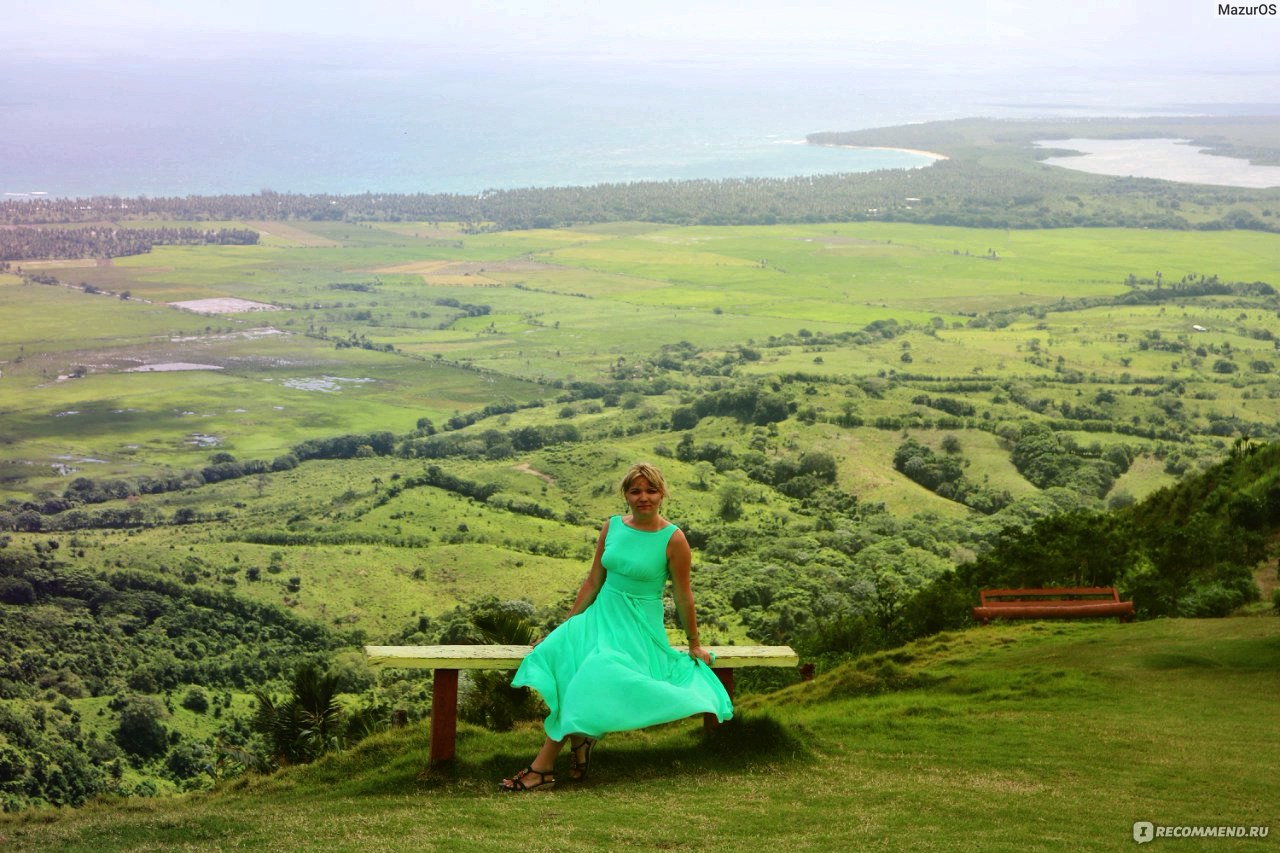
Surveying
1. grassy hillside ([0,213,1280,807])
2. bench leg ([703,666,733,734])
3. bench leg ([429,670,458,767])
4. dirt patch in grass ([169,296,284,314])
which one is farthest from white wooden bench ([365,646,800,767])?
dirt patch in grass ([169,296,284,314])

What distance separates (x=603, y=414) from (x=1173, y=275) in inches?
2853

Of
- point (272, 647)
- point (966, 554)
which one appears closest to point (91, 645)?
point (272, 647)

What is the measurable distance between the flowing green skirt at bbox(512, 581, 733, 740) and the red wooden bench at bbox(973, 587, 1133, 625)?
8.41m

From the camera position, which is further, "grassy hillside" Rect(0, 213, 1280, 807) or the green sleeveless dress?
"grassy hillside" Rect(0, 213, 1280, 807)

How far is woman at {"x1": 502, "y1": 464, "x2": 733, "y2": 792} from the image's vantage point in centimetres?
764

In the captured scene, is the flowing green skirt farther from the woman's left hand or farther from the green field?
the green field

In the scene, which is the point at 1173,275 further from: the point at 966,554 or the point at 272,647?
the point at 272,647

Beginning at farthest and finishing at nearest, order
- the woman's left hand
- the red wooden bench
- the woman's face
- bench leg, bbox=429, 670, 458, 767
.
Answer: the red wooden bench
bench leg, bbox=429, 670, 458, 767
the woman's left hand
the woman's face

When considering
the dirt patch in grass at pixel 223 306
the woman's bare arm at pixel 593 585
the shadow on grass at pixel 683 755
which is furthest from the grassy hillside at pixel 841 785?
the dirt patch in grass at pixel 223 306

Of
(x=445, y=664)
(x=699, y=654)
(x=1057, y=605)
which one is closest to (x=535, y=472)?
(x=1057, y=605)

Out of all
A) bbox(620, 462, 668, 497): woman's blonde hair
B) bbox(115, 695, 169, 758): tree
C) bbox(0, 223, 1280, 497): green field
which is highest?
bbox(620, 462, 668, 497): woman's blonde hair

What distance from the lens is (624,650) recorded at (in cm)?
782

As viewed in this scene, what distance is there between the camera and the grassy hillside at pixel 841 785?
725cm

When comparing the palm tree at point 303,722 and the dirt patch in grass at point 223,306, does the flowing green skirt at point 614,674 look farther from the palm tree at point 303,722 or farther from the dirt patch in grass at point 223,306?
the dirt patch in grass at point 223,306
